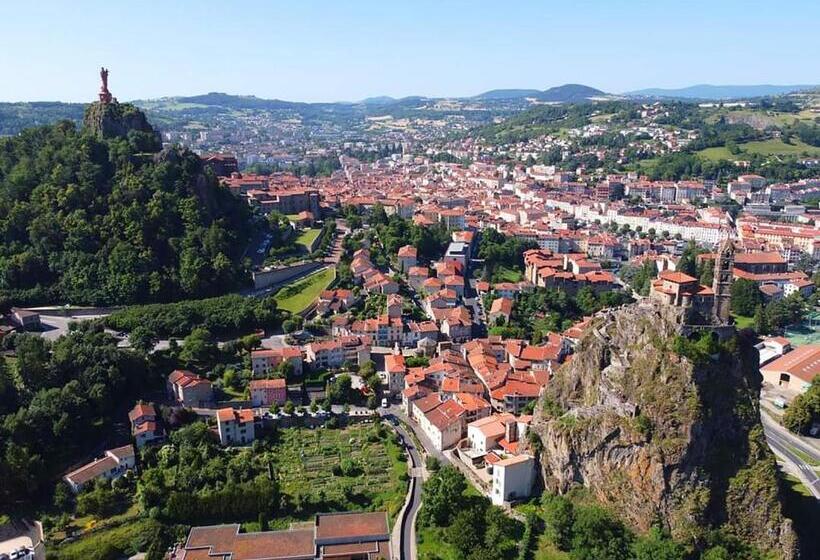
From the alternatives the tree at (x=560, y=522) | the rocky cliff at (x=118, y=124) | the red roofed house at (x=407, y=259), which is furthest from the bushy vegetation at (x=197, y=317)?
the tree at (x=560, y=522)

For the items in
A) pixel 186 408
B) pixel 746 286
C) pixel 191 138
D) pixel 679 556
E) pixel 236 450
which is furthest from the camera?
pixel 191 138

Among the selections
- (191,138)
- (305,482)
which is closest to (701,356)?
(305,482)

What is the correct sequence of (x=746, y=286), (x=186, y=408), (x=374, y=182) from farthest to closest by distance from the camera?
(x=374, y=182), (x=746, y=286), (x=186, y=408)

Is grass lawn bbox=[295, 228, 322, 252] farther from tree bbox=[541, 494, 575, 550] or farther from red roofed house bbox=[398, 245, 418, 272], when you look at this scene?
tree bbox=[541, 494, 575, 550]

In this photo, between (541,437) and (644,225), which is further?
(644,225)

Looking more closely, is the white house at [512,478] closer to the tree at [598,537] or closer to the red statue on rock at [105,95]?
the tree at [598,537]

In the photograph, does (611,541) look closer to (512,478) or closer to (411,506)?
(512,478)

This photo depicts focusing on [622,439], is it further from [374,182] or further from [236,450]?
[374,182]
